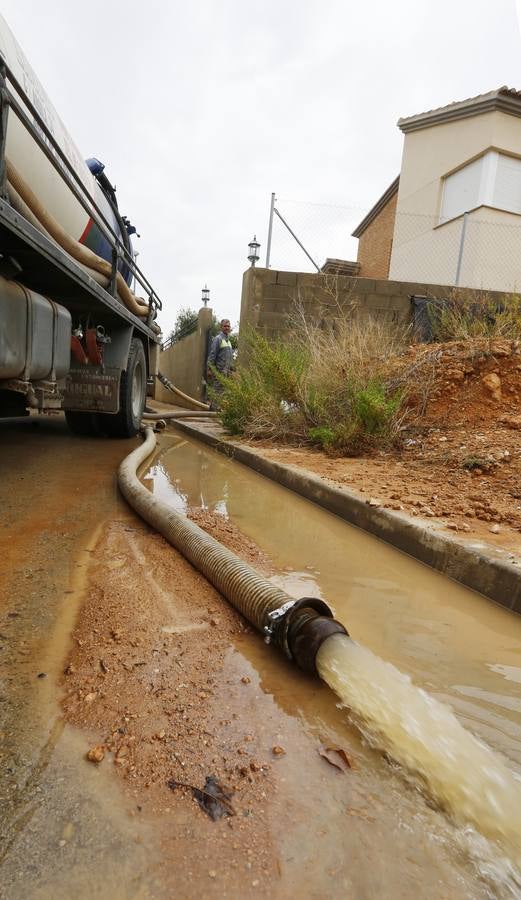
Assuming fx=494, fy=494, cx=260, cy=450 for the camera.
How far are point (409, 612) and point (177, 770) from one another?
1.18 metres

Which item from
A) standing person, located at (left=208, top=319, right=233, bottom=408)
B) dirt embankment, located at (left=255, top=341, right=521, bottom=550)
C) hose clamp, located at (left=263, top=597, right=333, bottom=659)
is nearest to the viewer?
hose clamp, located at (left=263, top=597, right=333, bottom=659)

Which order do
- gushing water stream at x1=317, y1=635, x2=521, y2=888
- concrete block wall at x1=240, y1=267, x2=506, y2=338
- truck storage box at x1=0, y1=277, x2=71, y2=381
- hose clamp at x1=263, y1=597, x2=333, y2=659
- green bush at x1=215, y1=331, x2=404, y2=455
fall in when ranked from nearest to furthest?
1. gushing water stream at x1=317, y1=635, x2=521, y2=888
2. hose clamp at x1=263, y1=597, x2=333, y2=659
3. truck storage box at x1=0, y1=277, x2=71, y2=381
4. green bush at x1=215, y1=331, x2=404, y2=455
5. concrete block wall at x1=240, y1=267, x2=506, y2=338

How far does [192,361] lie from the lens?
12.7 meters

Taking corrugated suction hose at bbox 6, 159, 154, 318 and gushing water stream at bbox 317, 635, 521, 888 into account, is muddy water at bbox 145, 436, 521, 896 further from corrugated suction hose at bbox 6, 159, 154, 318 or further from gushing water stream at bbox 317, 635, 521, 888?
corrugated suction hose at bbox 6, 159, 154, 318

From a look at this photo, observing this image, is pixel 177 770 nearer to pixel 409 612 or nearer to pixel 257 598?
pixel 257 598

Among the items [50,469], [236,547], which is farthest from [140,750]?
[50,469]

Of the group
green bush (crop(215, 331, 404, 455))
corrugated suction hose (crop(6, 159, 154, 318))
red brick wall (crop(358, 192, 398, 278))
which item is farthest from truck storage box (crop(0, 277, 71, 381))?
red brick wall (crop(358, 192, 398, 278))

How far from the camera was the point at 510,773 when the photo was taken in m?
1.14

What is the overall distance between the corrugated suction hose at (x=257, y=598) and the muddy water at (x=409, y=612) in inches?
11.3

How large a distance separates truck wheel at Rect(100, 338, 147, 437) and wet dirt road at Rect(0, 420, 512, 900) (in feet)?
12.2

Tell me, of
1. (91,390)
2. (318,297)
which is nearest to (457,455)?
(91,390)

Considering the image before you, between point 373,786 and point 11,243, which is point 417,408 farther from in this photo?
point 373,786

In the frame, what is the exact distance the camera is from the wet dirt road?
875 mm

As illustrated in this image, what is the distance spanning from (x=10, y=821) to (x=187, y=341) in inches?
528
